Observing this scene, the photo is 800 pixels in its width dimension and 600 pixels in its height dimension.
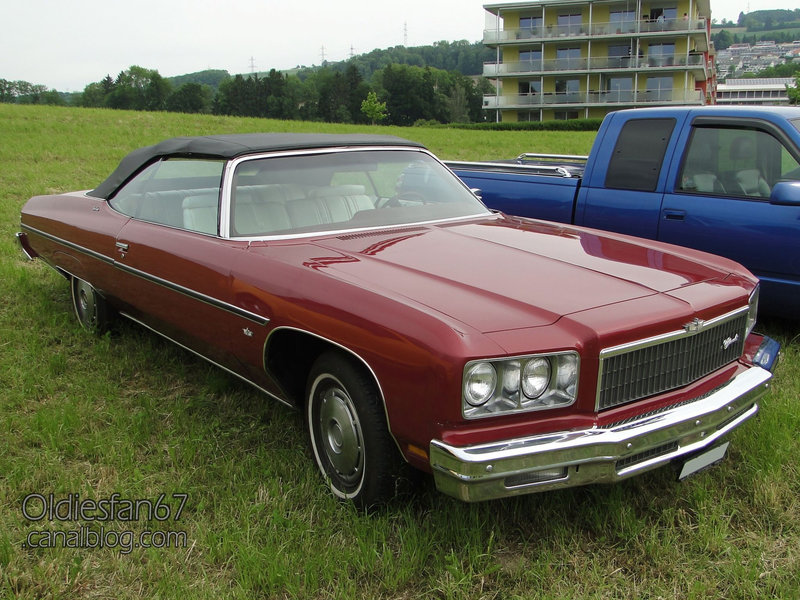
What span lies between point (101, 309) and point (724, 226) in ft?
13.5

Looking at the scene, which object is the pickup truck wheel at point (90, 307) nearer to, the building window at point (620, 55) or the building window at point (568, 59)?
the building window at point (620, 55)

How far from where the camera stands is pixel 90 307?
503 cm

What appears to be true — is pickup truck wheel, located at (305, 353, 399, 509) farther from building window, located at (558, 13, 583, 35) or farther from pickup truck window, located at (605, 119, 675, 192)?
building window, located at (558, 13, 583, 35)

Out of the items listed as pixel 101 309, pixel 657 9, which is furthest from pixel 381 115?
pixel 101 309

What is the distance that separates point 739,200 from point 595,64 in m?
53.0

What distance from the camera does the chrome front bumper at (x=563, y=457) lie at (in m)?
2.29

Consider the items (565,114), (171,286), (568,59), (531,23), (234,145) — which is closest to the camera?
(171,286)

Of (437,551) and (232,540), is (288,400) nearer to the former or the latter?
(232,540)

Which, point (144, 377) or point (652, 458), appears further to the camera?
point (144, 377)

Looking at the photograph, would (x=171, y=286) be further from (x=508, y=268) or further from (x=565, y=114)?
(x=565, y=114)

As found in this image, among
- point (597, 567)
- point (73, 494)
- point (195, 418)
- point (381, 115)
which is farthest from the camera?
point (381, 115)

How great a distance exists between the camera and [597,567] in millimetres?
2553

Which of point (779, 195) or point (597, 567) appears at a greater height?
point (779, 195)

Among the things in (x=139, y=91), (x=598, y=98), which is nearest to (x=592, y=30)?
(x=598, y=98)
